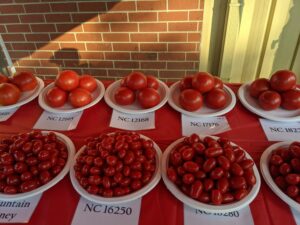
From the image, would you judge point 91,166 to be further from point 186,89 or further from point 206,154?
point 186,89

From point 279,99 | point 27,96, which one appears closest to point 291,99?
point 279,99

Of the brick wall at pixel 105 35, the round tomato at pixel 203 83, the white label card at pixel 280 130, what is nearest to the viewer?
the white label card at pixel 280 130

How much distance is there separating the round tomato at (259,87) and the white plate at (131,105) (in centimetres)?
28

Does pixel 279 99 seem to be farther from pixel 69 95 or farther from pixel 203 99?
pixel 69 95

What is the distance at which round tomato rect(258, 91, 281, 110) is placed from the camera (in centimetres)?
79

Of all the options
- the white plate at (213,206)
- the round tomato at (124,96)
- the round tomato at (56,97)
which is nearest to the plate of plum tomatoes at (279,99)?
the white plate at (213,206)

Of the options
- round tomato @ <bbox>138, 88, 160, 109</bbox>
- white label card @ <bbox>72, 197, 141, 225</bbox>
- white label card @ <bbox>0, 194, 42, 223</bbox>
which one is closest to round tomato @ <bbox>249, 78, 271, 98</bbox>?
round tomato @ <bbox>138, 88, 160, 109</bbox>

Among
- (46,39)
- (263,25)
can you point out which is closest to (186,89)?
(263,25)

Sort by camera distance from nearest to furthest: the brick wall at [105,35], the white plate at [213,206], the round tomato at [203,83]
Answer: the white plate at [213,206] < the round tomato at [203,83] < the brick wall at [105,35]

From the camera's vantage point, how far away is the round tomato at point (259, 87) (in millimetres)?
842

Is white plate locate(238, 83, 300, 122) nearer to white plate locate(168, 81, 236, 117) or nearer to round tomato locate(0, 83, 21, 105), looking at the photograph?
white plate locate(168, 81, 236, 117)

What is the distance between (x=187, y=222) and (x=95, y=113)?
0.46 meters

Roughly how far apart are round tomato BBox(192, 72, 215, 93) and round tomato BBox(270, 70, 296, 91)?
0.64 feet

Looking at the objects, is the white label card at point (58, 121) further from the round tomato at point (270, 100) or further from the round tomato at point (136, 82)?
the round tomato at point (270, 100)
